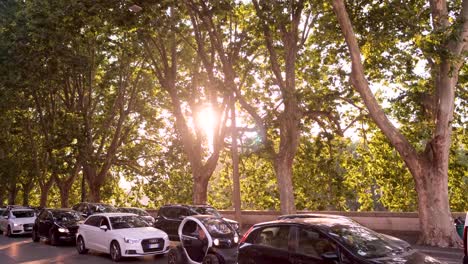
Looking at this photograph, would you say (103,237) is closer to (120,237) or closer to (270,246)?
(120,237)

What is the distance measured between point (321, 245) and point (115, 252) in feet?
30.8

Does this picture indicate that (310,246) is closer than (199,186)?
Yes

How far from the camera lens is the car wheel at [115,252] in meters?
14.6

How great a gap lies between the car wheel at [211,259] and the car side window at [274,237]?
2334 millimetres

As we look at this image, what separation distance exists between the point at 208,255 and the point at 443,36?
998 centimetres

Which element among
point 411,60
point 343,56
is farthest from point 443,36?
point 343,56

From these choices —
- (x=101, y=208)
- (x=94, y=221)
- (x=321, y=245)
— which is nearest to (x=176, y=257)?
(x=321, y=245)

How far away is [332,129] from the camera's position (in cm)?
2278

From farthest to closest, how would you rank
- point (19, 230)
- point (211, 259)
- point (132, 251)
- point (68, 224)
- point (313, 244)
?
point (19, 230) → point (68, 224) → point (132, 251) → point (211, 259) → point (313, 244)

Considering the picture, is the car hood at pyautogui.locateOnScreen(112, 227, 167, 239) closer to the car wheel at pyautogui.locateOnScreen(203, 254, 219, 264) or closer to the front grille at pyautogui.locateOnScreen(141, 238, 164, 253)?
the front grille at pyautogui.locateOnScreen(141, 238, 164, 253)

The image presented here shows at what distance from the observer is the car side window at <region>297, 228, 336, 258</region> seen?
23.2 ft

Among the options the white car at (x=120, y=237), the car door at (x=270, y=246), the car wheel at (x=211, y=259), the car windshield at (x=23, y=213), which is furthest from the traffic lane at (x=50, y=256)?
the car door at (x=270, y=246)

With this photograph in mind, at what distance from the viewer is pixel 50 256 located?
52.6 ft

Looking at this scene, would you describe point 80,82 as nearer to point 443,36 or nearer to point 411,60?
point 411,60
